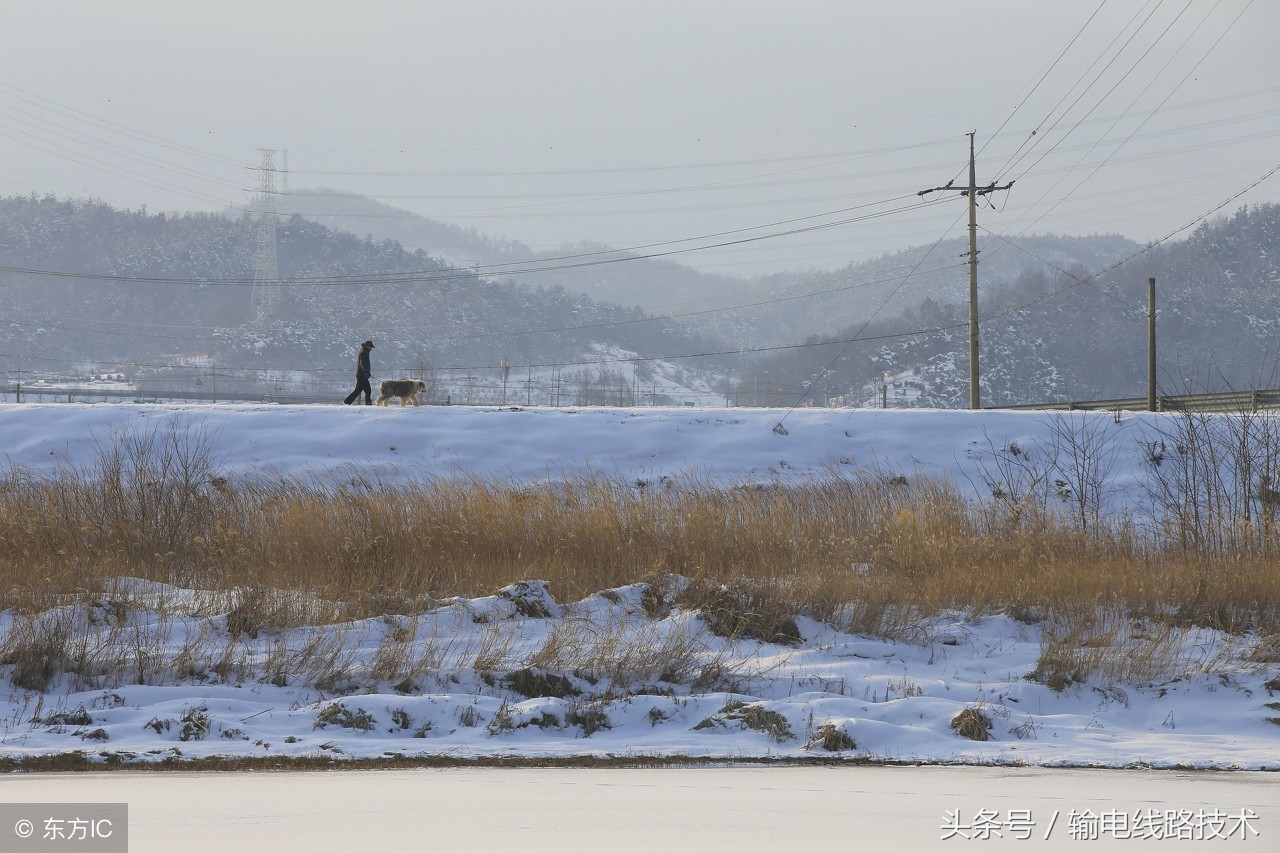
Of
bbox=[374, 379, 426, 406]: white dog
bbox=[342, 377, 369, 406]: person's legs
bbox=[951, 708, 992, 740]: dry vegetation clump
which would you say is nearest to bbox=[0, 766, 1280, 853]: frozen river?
bbox=[951, 708, 992, 740]: dry vegetation clump

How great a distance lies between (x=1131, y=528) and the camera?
37.9 feet

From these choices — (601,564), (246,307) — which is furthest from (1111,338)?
(246,307)

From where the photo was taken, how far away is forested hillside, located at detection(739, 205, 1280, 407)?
330 ft

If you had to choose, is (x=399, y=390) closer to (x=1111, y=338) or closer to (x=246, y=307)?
(x=1111, y=338)

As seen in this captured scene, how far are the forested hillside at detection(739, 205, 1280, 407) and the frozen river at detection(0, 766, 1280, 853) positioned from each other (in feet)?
287

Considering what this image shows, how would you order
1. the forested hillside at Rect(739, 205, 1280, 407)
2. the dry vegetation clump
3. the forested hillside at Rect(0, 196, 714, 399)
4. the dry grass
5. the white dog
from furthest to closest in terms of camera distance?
the forested hillside at Rect(0, 196, 714, 399) → the forested hillside at Rect(739, 205, 1280, 407) → the white dog → the dry grass → the dry vegetation clump

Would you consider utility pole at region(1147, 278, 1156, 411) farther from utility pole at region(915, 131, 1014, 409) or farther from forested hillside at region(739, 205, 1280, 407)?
forested hillside at region(739, 205, 1280, 407)

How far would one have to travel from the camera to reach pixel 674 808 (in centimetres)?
480

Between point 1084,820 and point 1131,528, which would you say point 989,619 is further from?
point 1084,820

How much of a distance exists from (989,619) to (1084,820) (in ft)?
15.3

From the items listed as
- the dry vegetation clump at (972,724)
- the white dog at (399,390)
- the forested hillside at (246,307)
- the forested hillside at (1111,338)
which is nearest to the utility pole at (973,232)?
the white dog at (399,390)

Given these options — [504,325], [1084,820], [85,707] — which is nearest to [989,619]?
[1084,820]

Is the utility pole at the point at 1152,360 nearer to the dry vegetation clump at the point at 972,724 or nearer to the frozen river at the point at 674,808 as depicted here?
the dry vegetation clump at the point at 972,724

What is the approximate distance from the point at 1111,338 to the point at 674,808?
112 m
